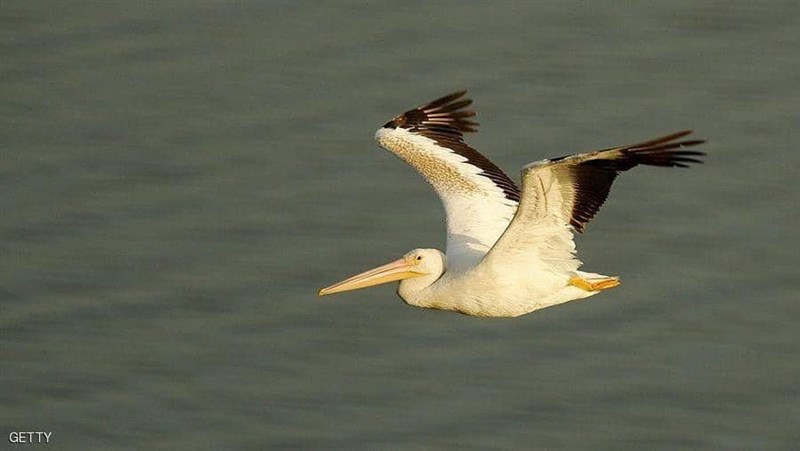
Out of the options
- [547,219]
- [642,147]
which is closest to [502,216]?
[547,219]

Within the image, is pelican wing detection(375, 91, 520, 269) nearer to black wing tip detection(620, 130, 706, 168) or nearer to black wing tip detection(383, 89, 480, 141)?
black wing tip detection(383, 89, 480, 141)

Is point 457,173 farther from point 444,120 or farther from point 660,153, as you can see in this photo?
point 660,153

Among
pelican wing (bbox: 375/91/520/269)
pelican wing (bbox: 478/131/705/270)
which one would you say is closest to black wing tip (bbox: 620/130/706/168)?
pelican wing (bbox: 478/131/705/270)

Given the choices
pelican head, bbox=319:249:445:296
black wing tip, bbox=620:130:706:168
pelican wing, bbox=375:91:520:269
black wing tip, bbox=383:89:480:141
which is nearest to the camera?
black wing tip, bbox=620:130:706:168

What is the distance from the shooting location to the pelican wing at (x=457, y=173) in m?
11.4

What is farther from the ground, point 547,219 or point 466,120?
point 466,120

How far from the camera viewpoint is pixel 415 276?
11094 millimetres

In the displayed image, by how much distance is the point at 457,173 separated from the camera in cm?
1180

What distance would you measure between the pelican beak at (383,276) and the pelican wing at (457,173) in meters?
0.24

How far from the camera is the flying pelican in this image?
9852 millimetres

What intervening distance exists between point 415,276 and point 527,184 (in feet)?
4.49

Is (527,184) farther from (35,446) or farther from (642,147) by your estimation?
(35,446)

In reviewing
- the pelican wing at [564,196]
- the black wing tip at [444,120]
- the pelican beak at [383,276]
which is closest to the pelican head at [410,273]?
the pelican beak at [383,276]

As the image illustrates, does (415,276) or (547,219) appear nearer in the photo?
(547,219)
